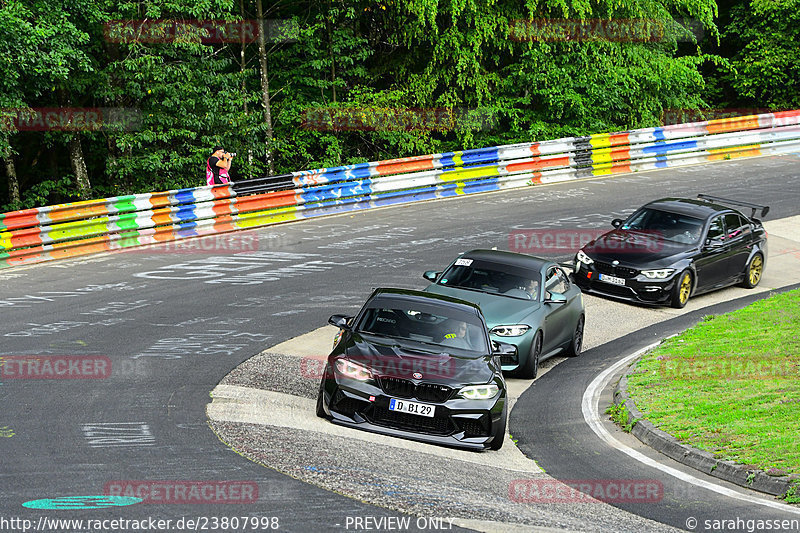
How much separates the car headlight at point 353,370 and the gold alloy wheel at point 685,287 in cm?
970

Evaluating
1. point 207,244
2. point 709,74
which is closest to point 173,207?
point 207,244

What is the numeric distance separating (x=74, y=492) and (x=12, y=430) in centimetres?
224

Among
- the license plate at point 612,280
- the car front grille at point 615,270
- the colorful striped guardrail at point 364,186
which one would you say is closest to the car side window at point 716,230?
the car front grille at point 615,270

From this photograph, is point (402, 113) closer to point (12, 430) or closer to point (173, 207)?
point (173, 207)

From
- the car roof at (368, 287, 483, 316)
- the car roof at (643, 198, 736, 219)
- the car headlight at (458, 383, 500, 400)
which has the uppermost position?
the car roof at (368, 287, 483, 316)

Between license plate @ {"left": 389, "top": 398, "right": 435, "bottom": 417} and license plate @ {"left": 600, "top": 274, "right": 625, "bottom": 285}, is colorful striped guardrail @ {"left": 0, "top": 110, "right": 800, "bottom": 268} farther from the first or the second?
license plate @ {"left": 389, "top": 398, "right": 435, "bottom": 417}

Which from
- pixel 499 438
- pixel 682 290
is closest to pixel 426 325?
pixel 499 438

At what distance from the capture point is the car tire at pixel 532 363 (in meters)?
14.0

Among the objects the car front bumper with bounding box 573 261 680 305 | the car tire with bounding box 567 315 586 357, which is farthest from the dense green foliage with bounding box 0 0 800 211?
the car tire with bounding box 567 315 586 357

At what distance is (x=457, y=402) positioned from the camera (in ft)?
34.7

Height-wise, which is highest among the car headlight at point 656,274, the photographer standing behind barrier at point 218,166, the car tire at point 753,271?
the photographer standing behind barrier at point 218,166

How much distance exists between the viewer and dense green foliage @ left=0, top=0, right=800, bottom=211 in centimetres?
2423

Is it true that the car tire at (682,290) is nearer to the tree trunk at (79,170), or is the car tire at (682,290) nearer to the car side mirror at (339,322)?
the car side mirror at (339,322)

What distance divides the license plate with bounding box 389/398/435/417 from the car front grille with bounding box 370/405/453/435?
0.16 feet
